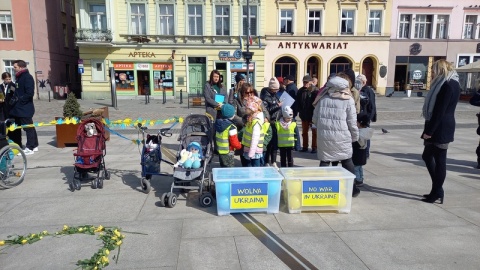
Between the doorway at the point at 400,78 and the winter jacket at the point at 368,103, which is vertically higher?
the doorway at the point at 400,78

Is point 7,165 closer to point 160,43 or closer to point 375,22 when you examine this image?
point 160,43

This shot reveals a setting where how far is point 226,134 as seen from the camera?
5.10 m

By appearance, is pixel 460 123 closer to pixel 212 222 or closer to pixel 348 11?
pixel 212 222

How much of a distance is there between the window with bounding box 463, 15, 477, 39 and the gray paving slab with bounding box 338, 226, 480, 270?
104 feet

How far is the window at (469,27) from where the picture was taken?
93.5 ft

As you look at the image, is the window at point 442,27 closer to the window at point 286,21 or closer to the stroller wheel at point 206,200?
the window at point 286,21

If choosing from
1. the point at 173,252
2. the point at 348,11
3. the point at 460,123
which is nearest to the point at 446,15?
the point at 348,11

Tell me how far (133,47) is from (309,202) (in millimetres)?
23635

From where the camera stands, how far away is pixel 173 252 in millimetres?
3414

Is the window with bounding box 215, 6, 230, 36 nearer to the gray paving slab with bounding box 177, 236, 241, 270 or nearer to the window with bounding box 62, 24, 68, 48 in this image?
the window with bounding box 62, 24, 68, 48

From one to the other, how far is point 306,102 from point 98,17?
22459mm

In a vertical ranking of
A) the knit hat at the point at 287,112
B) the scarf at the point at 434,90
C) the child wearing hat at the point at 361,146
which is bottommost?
the child wearing hat at the point at 361,146

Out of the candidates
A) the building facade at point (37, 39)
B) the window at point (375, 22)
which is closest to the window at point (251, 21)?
the window at point (375, 22)

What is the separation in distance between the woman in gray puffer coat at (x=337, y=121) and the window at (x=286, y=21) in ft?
77.7
